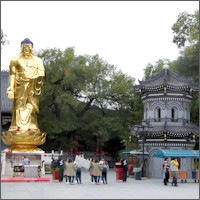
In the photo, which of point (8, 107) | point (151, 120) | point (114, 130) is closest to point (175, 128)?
point (151, 120)

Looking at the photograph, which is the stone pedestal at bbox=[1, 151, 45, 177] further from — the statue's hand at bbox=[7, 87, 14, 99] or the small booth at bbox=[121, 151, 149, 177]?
the small booth at bbox=[121, 151, 149, 177]

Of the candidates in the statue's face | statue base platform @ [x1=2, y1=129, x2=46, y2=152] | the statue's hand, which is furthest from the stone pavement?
the statue's face

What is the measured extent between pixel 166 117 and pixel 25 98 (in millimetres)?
8599

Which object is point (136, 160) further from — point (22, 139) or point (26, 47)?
point (26, 47)

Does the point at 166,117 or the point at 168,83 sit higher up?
the point at 168,83

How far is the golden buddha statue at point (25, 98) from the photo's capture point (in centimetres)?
2203

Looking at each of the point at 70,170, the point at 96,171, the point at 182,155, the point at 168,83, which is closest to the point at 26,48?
the point at 168,83

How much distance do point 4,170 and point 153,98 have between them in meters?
9.31

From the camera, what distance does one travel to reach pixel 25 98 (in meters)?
22.7

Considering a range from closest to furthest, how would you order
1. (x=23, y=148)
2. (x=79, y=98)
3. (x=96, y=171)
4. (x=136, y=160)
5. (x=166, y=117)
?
(x=96, y=171), (x=166, y=117), (x=23, y=148), (x=136, y=160), (x=79, y=98)

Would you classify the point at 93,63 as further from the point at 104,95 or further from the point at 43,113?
the point at 43,113

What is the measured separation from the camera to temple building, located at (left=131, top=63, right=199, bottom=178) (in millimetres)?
20375

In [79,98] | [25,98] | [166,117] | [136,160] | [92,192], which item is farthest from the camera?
[79,98]

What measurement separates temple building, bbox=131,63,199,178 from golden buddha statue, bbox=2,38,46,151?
20.1 feet
